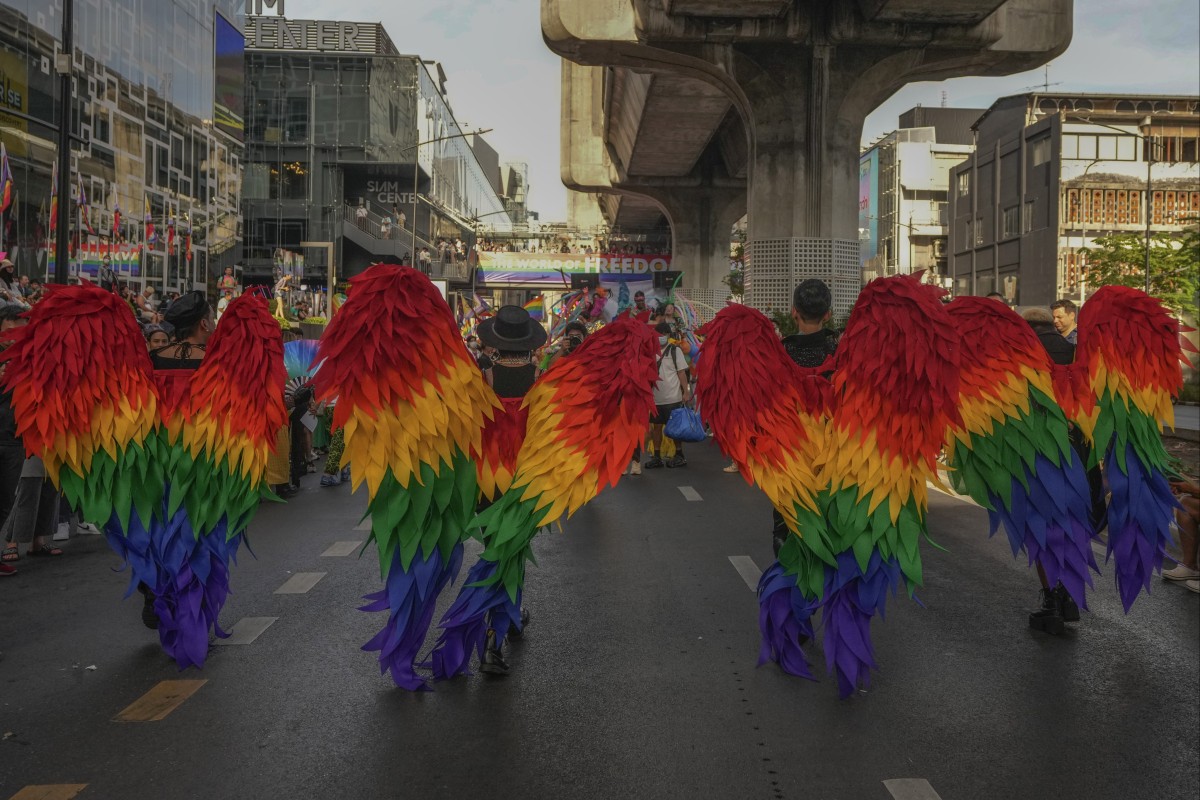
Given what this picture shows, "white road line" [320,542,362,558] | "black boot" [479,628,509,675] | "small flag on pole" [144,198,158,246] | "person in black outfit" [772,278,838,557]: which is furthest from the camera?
"small flag on pole" [144,198,158,246]

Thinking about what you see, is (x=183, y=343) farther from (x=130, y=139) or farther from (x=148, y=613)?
(x=130, y=139)

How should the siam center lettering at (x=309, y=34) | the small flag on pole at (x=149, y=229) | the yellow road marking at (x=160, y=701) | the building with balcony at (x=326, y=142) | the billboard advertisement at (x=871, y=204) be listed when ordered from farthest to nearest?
1. the billboard advertisement at (x=871, y=204)
2. the siam center lettering at (x=309, y=34)
3. the building with balcony at (x=326, y=142)
4. the small flag on pole at (x=149, y=229)
5. the yellow road marking at (x=160, y=701)

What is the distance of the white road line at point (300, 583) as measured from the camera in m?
6.74

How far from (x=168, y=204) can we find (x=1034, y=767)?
30917mm

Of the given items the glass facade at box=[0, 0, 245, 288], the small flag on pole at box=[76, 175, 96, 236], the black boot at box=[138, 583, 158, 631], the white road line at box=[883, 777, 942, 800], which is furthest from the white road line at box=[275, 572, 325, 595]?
the small flag on pole at box=[76, 175, 96, 236]

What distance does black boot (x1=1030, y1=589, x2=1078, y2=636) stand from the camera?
5.79 m

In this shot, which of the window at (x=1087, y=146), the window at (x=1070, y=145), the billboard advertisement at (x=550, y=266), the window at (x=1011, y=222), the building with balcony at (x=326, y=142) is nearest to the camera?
the building with balcony at (x=326, y=142)

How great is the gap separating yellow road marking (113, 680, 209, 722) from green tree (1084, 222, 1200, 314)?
110ft

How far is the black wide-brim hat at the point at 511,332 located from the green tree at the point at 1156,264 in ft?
103

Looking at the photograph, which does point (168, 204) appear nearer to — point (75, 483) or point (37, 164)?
point (37, 164)

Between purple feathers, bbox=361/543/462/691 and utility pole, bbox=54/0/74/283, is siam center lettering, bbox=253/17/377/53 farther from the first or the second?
purple feathers, bbox=361/543/462/691

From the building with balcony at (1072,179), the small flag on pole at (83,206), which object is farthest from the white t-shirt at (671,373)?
the building with balcony at (1072,179)

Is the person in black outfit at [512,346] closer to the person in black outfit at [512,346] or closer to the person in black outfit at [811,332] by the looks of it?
the person in black outfit at [512,346]

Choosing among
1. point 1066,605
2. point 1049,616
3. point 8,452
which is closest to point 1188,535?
point 1066,605
